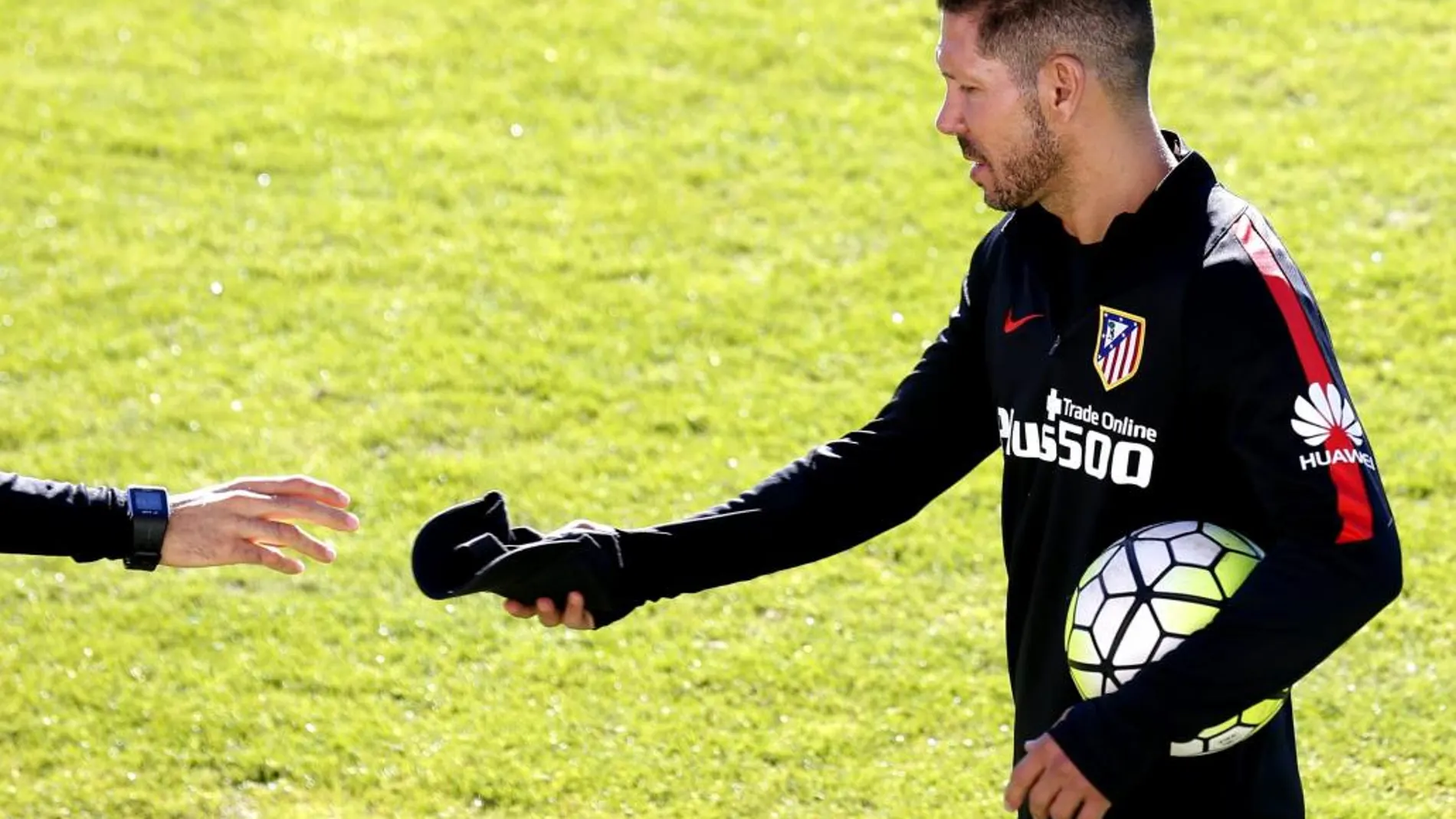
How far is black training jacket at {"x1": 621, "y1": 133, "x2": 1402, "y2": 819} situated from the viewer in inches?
132

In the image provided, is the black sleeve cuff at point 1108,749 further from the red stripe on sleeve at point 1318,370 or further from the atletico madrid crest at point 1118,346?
the atletico madrid crest at point 1118,346

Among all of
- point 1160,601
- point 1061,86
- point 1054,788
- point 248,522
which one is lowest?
point 1054,788

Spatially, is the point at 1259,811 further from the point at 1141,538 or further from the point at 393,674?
the point at 393,674

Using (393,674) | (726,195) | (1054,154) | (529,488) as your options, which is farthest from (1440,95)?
(1054,154)

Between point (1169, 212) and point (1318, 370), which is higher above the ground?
point (1169, 212)

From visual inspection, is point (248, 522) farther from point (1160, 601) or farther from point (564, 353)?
point (564, 353)

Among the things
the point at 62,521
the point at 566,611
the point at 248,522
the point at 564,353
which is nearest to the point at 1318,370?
the point at 566,611

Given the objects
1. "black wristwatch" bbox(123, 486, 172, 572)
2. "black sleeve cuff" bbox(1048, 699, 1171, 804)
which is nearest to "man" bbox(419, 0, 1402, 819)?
"black sleeve cuff" bbox(1048, 699, 1171, 804)

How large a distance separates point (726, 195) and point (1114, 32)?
6046mm

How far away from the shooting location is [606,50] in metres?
11.0

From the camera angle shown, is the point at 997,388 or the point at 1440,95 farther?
the point at 1440,95

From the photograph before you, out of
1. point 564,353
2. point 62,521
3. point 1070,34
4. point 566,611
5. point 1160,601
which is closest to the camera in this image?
point 1160,601

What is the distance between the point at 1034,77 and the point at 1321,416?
87 centimetres

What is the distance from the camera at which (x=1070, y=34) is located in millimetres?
3746
